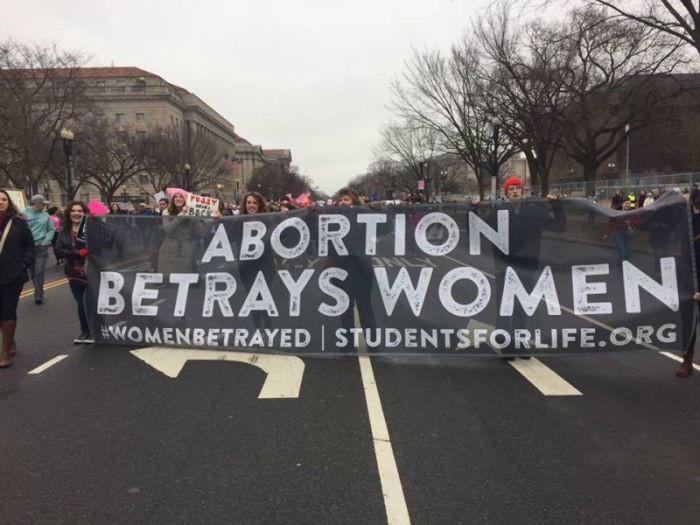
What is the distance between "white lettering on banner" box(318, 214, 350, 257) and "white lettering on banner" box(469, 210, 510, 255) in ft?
4.51

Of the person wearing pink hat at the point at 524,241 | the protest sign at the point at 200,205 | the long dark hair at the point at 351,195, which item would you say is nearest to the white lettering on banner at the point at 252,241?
the long dark hair at the point at 351,195

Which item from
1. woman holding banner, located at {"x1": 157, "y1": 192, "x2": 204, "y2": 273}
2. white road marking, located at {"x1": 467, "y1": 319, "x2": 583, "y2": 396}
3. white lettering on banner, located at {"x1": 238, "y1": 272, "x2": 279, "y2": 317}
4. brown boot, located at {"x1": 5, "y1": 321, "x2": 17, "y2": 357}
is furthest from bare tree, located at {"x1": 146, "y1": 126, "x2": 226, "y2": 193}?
white road marking, located at {"x1": 467, "y1": 319, "x2": 583, "y2": 396}

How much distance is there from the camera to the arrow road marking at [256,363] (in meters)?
5.14

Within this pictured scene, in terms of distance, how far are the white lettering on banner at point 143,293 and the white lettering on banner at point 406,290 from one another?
2.67m

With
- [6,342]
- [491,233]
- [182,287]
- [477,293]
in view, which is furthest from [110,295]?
[491,233]

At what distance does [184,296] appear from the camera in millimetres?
6340

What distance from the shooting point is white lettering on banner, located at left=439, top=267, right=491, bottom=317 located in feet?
18.8

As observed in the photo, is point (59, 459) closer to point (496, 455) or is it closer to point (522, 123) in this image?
point (496, 455)

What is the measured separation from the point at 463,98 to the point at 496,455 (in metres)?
33.0

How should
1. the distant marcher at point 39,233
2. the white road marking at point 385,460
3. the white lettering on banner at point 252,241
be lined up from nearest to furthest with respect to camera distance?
the white road marking at point 385,460 < the white lettering on banner at point 252,241 < the distant marcher at point 39,233

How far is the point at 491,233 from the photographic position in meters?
5.86

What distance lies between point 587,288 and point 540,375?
102cm

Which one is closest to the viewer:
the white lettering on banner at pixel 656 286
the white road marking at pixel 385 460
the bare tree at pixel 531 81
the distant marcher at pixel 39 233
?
the white road marking at pixel 385 460

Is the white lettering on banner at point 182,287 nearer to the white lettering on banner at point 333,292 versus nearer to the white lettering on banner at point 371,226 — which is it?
the white lettering on banner at point 333,292
